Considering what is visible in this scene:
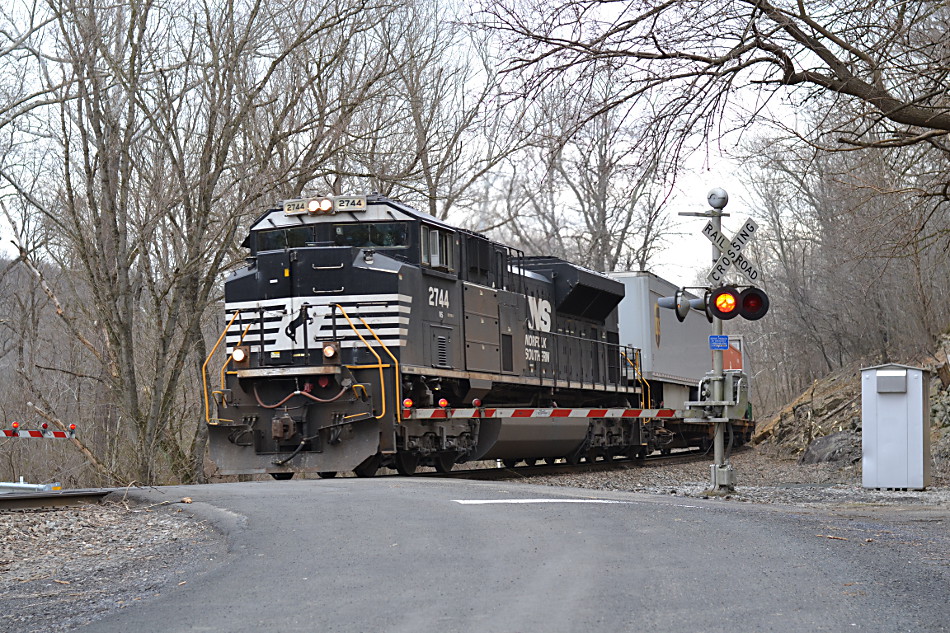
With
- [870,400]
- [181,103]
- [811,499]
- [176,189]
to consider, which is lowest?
[811,499]

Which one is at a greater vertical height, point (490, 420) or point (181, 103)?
point (181, 103)

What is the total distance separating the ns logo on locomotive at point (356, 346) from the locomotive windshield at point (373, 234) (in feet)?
0.05

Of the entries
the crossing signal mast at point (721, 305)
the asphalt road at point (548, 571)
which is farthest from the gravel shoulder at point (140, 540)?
the crossing signal mast at point (721, 305)

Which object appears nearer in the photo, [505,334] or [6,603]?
[6,603]

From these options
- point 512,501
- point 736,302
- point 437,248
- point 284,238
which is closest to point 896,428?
point 736,302

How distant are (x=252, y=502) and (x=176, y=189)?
36.7ft

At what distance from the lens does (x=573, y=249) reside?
44.2 m

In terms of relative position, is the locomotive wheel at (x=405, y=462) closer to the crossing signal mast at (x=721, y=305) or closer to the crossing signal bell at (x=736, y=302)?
the crossing signal mast at (x=721, y=305)

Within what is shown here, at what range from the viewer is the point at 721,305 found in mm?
11266

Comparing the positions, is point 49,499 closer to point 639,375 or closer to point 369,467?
point 369,467

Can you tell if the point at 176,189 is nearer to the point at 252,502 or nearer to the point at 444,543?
the point at 252,502

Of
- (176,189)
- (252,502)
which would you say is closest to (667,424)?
(176,189)

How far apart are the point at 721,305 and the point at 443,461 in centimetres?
560

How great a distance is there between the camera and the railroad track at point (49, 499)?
9.91m
